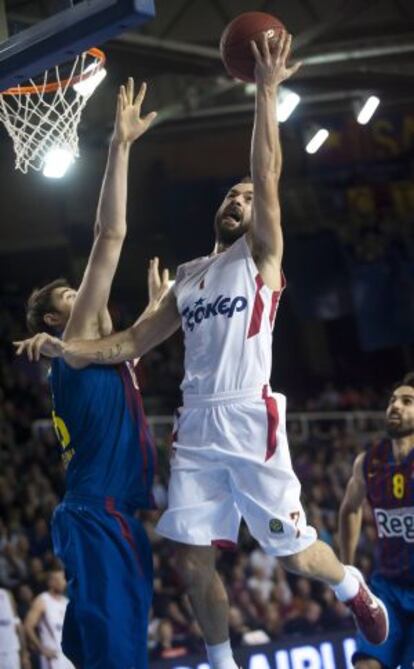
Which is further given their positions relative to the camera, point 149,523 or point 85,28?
point 149,523

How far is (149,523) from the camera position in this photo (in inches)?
561

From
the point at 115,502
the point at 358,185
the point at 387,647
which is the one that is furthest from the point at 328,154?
the point at 115,502

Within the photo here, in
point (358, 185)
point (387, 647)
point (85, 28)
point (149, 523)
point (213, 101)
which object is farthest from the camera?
point (358, 185)

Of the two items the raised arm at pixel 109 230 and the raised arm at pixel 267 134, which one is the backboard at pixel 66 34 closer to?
the raised arm at pixel 109 230

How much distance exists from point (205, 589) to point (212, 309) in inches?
49.3

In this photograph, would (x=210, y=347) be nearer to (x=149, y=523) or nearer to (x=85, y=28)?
(x=85, y=28)

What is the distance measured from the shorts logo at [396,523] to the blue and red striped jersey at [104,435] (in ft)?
6.61

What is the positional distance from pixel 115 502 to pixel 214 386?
698 mm

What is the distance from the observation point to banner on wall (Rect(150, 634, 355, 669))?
9602 millimetres

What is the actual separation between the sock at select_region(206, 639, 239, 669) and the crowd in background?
5987 millimetres

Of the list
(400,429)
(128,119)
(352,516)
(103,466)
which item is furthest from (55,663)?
(128,119)

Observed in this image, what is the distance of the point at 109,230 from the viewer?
644 cm

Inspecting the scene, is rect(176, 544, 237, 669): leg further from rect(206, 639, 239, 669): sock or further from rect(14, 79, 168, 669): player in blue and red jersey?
rect(14, 79, 168, 669): player in blue and red jersey

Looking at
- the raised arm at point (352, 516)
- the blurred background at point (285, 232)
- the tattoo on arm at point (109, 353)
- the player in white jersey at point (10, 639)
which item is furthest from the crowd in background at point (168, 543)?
the tattoo on arm at point (109, 353)
